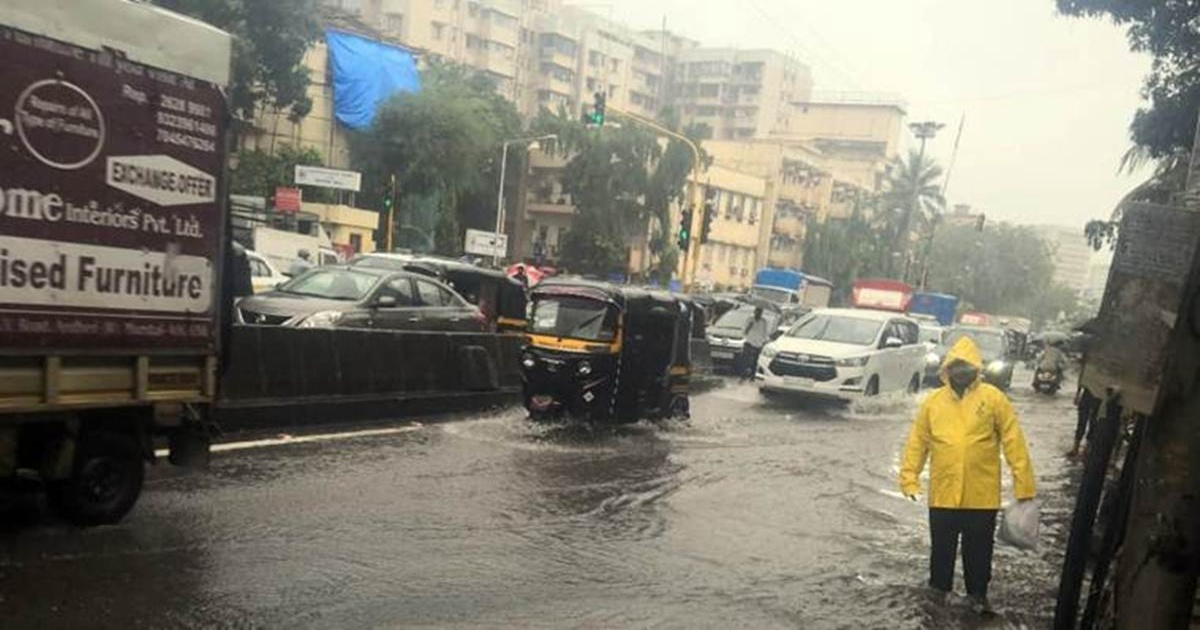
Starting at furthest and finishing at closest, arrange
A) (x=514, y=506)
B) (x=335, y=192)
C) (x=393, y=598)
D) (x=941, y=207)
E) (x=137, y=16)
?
(x=941, y=207) < (x=335, y=192) < (x=514, y=506) < (x=137, y=16) < (x=393, y=598)

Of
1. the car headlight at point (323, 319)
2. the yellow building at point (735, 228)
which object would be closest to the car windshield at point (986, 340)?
the car headlight at point (323, 319)

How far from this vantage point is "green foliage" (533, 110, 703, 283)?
186ft

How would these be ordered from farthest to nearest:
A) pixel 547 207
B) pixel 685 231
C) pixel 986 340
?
pixel 547 207, pixel 685 231, pixel 986 340

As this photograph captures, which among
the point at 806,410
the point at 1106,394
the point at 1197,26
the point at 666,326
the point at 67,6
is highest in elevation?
the point at 1197,26

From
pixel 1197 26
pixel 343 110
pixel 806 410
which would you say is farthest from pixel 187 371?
pixel 343 110

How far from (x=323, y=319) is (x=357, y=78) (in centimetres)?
4494

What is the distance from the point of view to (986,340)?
2797cm

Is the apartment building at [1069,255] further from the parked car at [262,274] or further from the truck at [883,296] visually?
the parked car at [262,274]

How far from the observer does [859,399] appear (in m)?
18.1

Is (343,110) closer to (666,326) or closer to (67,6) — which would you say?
(666,326)

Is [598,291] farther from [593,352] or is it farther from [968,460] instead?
[968,460]

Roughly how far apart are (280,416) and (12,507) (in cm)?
417

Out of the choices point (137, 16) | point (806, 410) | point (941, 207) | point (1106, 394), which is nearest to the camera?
point (1106, 394)

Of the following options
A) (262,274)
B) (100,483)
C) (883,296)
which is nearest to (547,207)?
(883,296)
